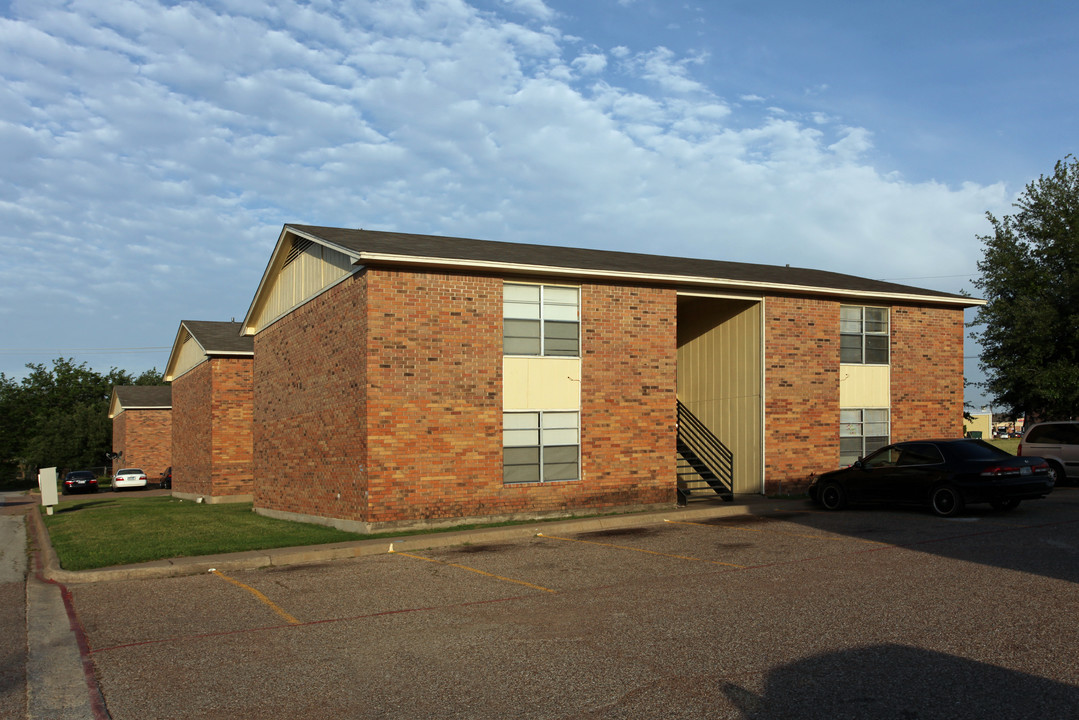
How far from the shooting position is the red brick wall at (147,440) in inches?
2140

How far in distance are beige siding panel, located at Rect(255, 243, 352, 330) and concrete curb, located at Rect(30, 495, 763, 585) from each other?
5.92 m

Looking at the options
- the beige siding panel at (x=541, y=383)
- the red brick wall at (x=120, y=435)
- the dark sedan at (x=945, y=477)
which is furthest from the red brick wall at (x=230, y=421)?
the red brick wall at (x=120, y=435)

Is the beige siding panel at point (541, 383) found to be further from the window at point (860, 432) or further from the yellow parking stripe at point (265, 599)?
the window at point (860, 432)

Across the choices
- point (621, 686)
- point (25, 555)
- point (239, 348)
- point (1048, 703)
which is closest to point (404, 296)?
point (25, 555)

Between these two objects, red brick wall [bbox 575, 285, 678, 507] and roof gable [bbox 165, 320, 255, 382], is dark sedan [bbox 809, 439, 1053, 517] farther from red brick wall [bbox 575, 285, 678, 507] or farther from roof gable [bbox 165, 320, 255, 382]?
roof gable [bbox 165, 320, 255, 382]

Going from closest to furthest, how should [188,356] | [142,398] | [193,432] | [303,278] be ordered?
[303,278], [193,432], [188,356], [142,398]

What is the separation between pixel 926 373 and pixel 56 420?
242 feet

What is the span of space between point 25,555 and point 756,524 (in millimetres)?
Result: 14050

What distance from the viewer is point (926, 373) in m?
22.4

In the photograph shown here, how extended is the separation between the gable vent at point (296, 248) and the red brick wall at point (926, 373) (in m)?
15.2

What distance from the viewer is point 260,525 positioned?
63.1 feet

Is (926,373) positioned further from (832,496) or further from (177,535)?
(177,535)

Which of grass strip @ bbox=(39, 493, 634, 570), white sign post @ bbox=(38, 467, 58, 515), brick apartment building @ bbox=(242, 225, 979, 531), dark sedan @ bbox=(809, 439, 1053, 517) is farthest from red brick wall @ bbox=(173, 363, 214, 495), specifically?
dark sedan @ bbox=(809, 439, 1053, 517)

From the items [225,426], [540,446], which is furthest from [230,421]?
[540,446]
